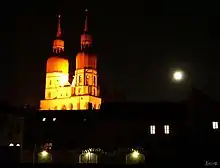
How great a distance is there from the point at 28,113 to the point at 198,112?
97.4ft

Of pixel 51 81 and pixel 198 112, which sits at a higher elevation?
pixel 51 81

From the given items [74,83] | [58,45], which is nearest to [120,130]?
[74,83]

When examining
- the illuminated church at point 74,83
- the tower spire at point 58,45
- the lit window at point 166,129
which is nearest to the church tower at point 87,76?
the illuminated church at point 74,83

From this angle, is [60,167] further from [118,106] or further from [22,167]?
[118,106]

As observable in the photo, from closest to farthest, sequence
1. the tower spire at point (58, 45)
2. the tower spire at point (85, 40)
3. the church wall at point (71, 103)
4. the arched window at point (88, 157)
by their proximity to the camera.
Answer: the arched window at point (88, 157) → the church wall at point (71, 103) → the tower spire at point (85, 40) → the tower spire at point (58, 45)

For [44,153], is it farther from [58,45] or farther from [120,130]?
[58,45]

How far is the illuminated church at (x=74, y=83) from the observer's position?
129 metres

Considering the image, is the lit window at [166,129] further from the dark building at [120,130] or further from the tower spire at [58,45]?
the tower spire at [58,45]

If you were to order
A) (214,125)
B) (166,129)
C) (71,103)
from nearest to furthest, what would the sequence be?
(214,125) → (166,129) → (71,103)

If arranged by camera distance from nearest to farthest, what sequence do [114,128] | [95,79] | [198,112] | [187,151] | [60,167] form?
[60,167], [187,151], [198,112], [114,128], [95,79]

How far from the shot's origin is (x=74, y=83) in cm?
13288

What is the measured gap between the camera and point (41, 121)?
79250 mm

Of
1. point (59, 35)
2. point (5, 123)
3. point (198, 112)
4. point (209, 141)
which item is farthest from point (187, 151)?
point (59, 35)

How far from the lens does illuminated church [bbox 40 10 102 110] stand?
12938cm
